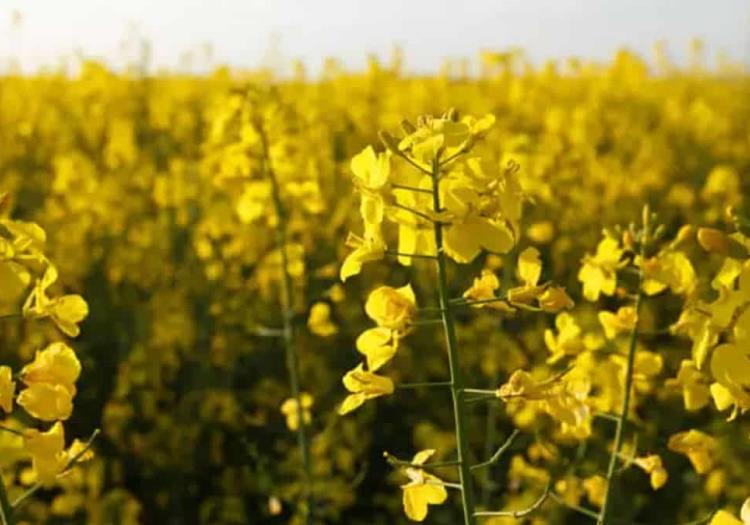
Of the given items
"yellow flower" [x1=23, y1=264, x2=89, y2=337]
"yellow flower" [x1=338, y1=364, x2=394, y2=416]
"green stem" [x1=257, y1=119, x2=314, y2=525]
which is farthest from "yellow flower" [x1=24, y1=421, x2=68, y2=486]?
"green stem" [x1=257, y1=119, x2=314, y2=525]

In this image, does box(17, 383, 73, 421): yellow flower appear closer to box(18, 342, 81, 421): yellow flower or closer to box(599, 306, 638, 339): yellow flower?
box(18, 342, 81, 421): yellow flower

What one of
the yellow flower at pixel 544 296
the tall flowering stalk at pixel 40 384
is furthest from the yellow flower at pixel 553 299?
the tall flowering stalk at pixel 40 384

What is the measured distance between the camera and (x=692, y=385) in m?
1.92

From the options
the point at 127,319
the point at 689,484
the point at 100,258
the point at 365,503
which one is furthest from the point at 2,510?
the point at 100,258

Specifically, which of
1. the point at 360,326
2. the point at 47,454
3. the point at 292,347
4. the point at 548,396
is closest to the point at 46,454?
the point at 47,454

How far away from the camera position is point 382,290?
5.41ft

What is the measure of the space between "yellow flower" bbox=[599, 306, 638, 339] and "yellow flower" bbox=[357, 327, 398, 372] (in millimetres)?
527

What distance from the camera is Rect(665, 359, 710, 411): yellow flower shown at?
1911 mm

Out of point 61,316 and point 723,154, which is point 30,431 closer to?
point 61,316

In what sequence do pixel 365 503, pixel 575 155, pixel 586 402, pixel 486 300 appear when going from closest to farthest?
pixel 486 300 < pixel 586 402 < pixel 365 503 < pixel 575 155

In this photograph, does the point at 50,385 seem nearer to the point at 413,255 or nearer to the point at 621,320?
the point at 413,255

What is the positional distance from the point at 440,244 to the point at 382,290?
9cm

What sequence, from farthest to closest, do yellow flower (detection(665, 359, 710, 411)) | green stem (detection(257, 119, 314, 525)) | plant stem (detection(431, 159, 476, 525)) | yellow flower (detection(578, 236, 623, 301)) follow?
green stem (detection(257, 119, 314, 525))
yellow flower (detection(578, 236, 623, 301))
yellow flower (detection(665, 359, 710, 411))
plant stem (detection(431, 159, 476, 525))

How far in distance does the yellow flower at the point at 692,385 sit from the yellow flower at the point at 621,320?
17cm
